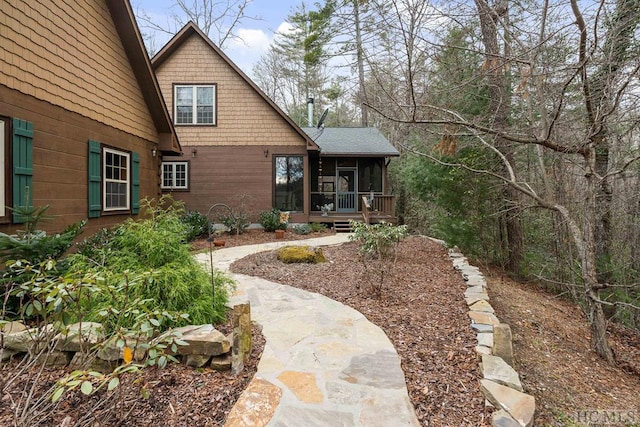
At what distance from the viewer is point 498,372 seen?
2680 mm

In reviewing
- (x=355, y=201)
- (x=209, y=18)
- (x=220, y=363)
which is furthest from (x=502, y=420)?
(x=209, y=18)

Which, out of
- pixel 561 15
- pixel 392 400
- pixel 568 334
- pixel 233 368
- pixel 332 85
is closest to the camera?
pixel 392 400

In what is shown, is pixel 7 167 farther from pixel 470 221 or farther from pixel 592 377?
pixel 470 221

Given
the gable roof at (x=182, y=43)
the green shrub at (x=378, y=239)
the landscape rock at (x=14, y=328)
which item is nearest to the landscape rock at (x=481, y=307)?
the green shrub at (x=378, y=239)

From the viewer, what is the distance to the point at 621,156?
5285 mm

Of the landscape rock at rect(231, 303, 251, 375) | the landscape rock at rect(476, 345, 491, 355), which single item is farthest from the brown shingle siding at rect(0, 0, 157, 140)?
the landscape rock at rect(476, 345, 491, 355)

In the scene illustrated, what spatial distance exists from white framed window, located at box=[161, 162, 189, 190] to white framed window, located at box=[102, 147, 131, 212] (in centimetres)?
495

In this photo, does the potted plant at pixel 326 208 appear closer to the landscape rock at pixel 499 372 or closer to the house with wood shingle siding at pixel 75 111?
the house with wood shingle siding at pixel 75 111

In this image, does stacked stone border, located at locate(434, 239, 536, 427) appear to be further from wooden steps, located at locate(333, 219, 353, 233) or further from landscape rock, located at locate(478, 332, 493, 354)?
wooden steps, located at locate(333, 219, 353, 233)

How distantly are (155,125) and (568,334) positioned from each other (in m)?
8.75

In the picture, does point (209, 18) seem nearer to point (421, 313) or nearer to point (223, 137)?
point (223, 137)

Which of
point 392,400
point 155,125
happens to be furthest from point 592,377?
point 155,125

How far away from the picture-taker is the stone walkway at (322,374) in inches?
85.6

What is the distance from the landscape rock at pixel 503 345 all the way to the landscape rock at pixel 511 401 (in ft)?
2.16
